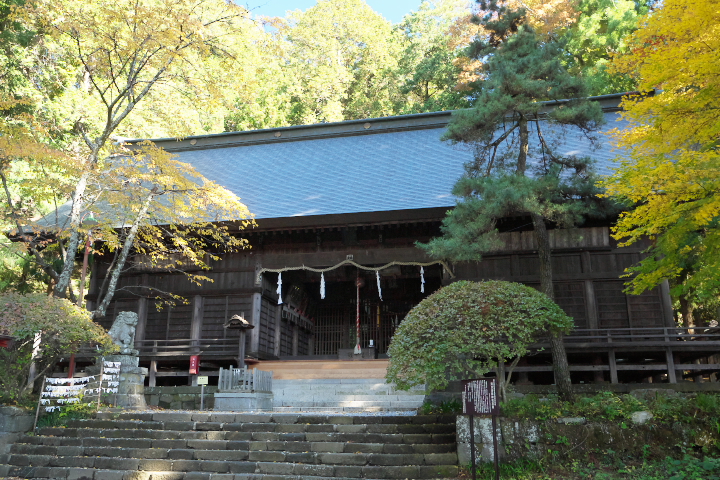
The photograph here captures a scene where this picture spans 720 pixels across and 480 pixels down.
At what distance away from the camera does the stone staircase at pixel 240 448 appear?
7215 millimetres

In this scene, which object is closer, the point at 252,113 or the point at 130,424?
the point at 130,424

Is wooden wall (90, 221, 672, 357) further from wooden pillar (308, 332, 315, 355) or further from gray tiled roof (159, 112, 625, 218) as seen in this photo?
wooden pillar (308, 332, 315, 355)

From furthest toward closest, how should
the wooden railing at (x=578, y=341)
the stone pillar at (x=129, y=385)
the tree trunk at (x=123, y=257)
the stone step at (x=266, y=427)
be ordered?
the wooden railing at (x=578, y=341) < the tree trunk at (x=123, y=257) < the stone pillar at (x=129, y=385) < the stone step at (x=266, y=427)

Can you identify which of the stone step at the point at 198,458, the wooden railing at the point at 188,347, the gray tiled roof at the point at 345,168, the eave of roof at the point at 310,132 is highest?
the eave of roof at the point at 310,132

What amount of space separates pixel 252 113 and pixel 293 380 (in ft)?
62.3

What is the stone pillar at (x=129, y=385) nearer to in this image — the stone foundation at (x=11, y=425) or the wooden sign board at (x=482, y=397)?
the stone foundation at (x=11, y=425)

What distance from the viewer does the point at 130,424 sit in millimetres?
8984

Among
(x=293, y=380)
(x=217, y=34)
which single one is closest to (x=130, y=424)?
(x=293, y=380)

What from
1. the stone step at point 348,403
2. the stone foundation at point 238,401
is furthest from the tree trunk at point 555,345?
the stone foundation at point 238,401

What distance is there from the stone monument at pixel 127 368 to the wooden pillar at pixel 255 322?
3.46m

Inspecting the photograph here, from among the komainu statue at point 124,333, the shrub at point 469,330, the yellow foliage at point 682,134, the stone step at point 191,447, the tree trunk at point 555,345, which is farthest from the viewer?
the komainu statue at point 124,333

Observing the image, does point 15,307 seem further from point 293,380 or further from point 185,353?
point 293,380

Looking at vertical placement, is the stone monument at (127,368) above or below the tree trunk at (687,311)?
below

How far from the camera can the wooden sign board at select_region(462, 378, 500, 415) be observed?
609 cm
